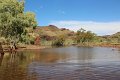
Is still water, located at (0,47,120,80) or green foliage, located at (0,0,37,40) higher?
green foliage, located at (0,0,37,40)

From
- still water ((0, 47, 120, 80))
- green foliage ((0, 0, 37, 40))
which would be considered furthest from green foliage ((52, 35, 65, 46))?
still water ((0, 47, 120, 80))

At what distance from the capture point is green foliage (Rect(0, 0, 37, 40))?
79375mm

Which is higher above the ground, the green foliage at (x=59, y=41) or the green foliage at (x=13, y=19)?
the green foliage at (x=13, y=19)

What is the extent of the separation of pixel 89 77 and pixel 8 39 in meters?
Answer: 59.1

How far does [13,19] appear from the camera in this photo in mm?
78625

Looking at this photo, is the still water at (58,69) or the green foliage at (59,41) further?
the green foliage at (59,41)

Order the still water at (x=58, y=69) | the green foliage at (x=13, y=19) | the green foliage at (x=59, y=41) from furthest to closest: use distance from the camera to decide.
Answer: the green foliage at (x=59, y=41) < the green foliage at (x=13, y=19) < the still water at (x=58, y=69)

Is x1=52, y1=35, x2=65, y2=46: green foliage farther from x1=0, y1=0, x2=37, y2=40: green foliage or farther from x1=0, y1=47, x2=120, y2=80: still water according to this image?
x1=0, y1=47, x2=120, y2=80: still water

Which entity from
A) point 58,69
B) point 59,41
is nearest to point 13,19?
point 58,69

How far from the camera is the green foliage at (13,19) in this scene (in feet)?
260

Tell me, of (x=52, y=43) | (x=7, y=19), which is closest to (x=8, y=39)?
(x=7, y=19)

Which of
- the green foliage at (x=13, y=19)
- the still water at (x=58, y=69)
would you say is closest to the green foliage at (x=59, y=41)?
the green foliage at (x=13, y=19)

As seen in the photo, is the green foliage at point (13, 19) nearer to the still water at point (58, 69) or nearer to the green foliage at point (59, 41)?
the still water at point (58, 69)

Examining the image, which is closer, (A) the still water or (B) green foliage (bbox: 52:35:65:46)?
(A) the still water
